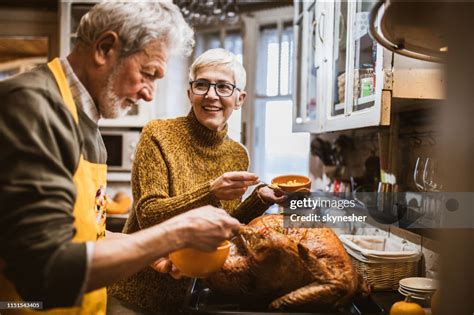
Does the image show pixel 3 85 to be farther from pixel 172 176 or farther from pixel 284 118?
pixel 284 118

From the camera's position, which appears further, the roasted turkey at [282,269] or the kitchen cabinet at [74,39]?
the kitchen cabinet at [74,39]

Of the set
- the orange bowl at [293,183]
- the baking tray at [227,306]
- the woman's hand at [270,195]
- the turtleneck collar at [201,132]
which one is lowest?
the baking tray at [227,306]

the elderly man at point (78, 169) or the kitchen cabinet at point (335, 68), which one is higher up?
the kitchen cabinet at point (335, 68)

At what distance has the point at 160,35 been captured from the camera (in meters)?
0.76

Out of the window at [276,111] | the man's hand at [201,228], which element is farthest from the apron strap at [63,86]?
the window at [276,111]

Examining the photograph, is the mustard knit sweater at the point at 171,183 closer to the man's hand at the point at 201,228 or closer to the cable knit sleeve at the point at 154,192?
the cable knit sleeve at the point at 154,192

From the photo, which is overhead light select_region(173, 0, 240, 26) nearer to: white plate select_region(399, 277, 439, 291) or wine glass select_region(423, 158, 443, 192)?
wine glass select_region(423, 158, 443, 192)

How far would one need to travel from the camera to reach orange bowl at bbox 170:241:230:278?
80 cm

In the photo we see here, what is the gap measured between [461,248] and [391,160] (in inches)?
47.9

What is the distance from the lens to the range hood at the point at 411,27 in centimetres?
71

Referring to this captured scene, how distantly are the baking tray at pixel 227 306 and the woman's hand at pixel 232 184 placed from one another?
0.72 ft

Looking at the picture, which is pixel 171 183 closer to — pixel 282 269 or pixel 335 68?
pixel 282 269

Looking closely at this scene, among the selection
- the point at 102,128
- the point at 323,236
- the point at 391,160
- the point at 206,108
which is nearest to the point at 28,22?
the point at 102,128

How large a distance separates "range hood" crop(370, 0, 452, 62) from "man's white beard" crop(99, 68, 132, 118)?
469 mm
